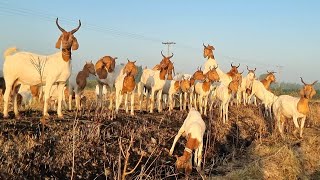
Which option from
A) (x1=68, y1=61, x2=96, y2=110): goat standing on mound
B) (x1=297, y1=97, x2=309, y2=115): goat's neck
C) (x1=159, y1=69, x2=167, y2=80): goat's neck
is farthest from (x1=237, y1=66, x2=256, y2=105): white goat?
(x1=68, y1=61, x2=96, y2=110): goat standing on mound

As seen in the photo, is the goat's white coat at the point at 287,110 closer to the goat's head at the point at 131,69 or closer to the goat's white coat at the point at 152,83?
the goat's white coat at the point at 152,83

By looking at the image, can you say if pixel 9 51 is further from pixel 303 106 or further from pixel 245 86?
pixel 245 86

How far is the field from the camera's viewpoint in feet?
27.3

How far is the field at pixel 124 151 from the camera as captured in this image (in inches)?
327

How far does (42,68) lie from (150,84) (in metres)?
6.92

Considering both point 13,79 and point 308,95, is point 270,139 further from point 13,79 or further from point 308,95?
point 13,79

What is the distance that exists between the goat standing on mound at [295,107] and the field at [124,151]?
0.89m

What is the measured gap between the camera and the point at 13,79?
37.8 ft

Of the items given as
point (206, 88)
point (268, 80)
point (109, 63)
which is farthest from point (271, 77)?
point (109, 63)

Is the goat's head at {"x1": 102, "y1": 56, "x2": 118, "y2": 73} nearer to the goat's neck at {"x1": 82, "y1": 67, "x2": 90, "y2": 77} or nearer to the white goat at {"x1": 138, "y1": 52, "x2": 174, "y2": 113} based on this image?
the goat's neck at {"x1": 82, "y1": 67, "x2": 90, "y2": 77}

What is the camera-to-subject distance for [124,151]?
34.7 feet

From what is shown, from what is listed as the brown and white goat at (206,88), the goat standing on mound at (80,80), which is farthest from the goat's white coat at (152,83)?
the goat standing on mound at (80,80)

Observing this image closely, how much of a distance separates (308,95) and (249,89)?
23.8ft

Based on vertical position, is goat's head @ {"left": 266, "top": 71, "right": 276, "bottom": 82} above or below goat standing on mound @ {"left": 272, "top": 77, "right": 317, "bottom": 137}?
above
